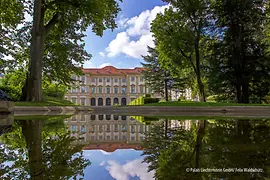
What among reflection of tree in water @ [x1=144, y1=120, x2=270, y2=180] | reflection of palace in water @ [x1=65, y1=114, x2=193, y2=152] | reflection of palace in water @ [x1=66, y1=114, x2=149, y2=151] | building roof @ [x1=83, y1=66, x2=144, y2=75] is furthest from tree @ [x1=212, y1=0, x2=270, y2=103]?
building roof @ [x1=83, y1=66, x2=144, y2=75]

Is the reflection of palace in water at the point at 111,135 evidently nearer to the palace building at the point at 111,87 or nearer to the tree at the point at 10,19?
the tree at the point at 10,19

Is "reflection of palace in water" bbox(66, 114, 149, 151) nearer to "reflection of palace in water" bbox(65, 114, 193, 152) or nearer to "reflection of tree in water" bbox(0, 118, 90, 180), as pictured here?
"reflection of palace in water" bbox(65, 114, 193, 152)

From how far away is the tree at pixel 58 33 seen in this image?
37.6 ft

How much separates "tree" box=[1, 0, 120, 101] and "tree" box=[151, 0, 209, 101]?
13.3 ft

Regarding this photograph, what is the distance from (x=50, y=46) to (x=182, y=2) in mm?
9704

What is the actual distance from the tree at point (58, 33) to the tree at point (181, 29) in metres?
4.06

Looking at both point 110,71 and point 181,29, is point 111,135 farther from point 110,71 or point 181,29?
point 110,71

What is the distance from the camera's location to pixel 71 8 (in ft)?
39.3

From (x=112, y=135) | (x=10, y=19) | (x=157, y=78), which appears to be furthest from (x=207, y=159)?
(x=157, y=78)

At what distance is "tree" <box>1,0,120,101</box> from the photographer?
11445 millimetres

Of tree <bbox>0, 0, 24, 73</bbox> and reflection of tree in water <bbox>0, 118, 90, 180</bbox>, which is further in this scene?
tree <bbox>0, 0, 24, 73</bbox>

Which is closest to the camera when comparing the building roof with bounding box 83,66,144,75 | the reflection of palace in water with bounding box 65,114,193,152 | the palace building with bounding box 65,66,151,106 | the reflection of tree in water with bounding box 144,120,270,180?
the reflection of tree in water with bounding box 144,120,270,180

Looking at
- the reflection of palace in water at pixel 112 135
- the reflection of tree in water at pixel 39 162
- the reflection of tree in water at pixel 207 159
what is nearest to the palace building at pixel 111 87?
the reflection of palace in water at pixel 112 135

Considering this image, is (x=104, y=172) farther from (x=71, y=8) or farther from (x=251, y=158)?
(x=71, y=8)
